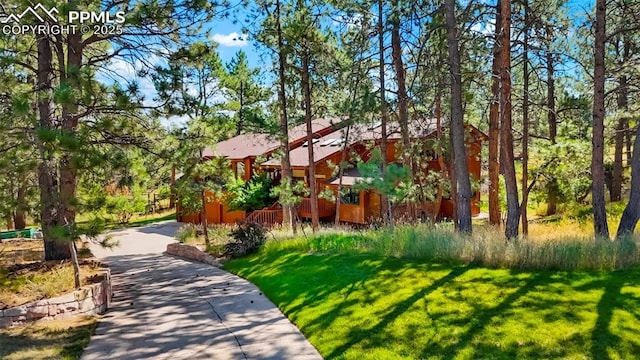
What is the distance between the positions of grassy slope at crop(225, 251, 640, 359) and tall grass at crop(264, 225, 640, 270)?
1.05 feet

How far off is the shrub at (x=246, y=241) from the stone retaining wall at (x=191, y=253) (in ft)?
1.78

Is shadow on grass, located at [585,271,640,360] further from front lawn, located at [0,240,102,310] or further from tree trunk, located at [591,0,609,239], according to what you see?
front lawn, located at [0,240,102,310]

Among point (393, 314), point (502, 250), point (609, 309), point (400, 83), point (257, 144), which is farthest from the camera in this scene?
point (257, 144)

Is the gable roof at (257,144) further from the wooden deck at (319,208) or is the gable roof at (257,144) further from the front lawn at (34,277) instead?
the front lawn at (34,277)

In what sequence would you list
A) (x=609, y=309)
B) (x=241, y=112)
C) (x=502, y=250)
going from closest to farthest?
(x=609, y=309) → (x=502, y=250) → (x=241, y=112)

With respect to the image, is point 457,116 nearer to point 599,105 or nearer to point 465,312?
point 599,105

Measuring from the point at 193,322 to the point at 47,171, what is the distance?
3.62m

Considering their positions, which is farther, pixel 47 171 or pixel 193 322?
pixel 47 171

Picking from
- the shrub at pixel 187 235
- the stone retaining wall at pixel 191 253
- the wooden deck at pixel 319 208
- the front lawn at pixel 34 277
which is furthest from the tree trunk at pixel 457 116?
the wooden deck at pixel 319 208

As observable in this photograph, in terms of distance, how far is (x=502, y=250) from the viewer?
7461mm

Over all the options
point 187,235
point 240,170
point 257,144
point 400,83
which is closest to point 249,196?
point 257,144

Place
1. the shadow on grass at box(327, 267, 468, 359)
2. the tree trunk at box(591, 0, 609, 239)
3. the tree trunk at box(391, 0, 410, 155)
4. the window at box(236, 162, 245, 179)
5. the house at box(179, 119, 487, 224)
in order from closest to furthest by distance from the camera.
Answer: the shadow on grass at box(327, 267, 468, 359), the tree trunk at box(591, 0, 609, 239), the tree trunk at box(391, 0, 410, 155), the house at box(179, 119, 487, 224), the window at box(236, 162, 245, 179)

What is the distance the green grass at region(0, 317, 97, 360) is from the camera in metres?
5.62

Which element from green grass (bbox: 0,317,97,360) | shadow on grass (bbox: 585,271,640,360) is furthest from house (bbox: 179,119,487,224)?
green grass (bbox: 0,317,97,360)
